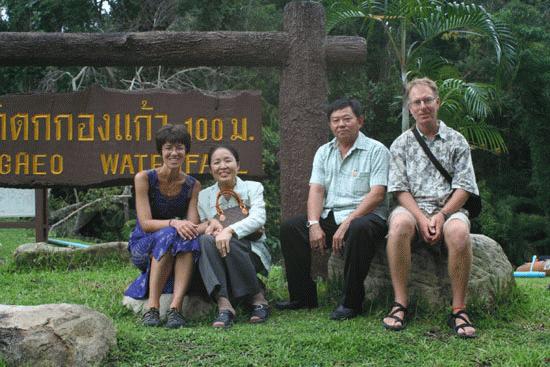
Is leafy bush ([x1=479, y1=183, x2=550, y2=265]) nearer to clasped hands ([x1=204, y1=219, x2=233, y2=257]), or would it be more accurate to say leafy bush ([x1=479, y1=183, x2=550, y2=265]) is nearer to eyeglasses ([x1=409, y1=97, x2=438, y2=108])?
eyeglasses ([x1=409, y1=97, x2=438, y2=108])

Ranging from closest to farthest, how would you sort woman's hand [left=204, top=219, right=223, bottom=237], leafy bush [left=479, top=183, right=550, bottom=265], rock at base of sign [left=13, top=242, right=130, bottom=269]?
woman's hand [left=204, top=219, right=223, bottom=237] < rock at base of sign [left=13, top=242, right=130, bottom=269] < leafy bush [left=479, top=183, right=550, bottom=265]

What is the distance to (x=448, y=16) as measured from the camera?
8109 mm

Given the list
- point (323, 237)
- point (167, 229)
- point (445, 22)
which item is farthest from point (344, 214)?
point (445, 22)

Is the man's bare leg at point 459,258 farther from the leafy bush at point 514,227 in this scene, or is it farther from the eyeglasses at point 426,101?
the leafy bush at point 514,227

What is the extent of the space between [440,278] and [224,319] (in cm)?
129

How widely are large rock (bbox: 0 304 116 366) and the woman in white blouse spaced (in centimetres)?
82

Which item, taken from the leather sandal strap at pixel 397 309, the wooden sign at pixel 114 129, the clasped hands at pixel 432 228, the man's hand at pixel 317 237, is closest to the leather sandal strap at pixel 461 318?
the leather sandal strap at pixel 397 309

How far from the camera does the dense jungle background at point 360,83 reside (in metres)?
12.1

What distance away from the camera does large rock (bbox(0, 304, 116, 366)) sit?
3078 mm

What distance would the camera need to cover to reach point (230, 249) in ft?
13.4

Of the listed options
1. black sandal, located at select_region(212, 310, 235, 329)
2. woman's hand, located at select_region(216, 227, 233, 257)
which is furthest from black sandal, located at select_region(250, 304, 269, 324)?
woman's hand, located at select_region(216, 227, 233, 257)

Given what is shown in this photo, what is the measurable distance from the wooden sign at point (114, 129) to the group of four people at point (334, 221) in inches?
36.1

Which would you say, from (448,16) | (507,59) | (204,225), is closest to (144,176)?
(204,225)

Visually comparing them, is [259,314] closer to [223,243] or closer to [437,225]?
[223,243]
